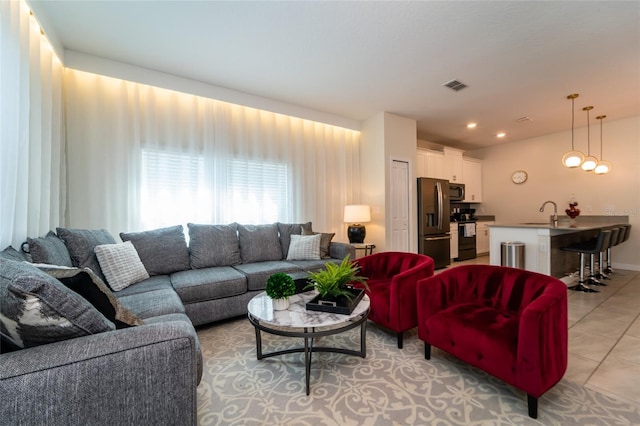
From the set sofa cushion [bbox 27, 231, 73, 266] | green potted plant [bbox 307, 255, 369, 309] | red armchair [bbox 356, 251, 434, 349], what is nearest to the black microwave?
red armchair [bbox 356, 251, 434, 349]

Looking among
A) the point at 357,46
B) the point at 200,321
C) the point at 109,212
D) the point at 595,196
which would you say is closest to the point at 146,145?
the point at 109,212

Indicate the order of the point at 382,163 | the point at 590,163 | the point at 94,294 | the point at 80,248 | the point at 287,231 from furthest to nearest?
the point at 382,163, the point at 590,163, the point at 287,231, the point at 80,248, the point at 94,294

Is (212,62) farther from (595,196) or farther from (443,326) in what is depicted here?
(595,196)

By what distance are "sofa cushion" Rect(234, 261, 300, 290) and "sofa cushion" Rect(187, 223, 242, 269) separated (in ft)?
0.61

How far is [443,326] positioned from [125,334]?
1755 millimetres

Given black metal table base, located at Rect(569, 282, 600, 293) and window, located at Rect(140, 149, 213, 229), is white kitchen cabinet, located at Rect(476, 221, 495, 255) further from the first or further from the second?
window, located at Rect(140, 149, 213, 229)

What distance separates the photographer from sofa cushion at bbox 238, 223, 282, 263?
322cm

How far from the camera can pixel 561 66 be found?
2934mm

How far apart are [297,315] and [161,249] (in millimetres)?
→ 1867

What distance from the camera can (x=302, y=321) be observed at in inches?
61.4

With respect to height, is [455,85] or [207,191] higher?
[455,85]

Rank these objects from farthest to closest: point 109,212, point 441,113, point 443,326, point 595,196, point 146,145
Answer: point 595,196 → point 441,113 → point 146,145 → point 109,212 → point 443,326

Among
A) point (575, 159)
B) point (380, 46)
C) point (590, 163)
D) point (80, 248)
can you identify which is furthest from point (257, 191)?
point (590, 163)

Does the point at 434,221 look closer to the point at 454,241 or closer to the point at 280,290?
the point at 454,241
